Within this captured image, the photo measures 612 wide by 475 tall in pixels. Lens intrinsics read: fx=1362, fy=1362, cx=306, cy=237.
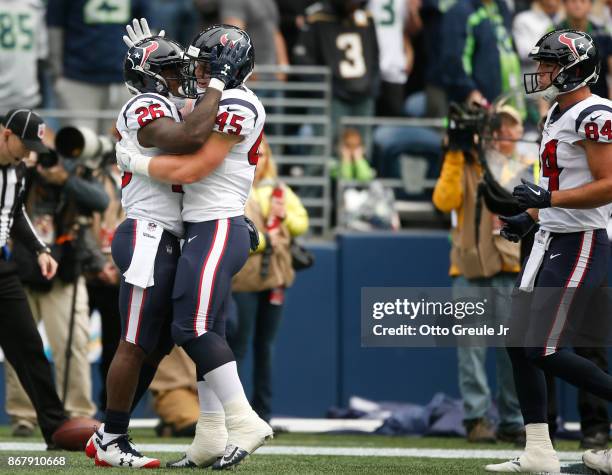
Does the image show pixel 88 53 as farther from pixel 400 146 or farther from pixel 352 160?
pixel 400 146

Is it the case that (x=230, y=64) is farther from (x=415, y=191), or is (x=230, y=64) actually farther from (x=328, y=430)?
(x=415, y=191)

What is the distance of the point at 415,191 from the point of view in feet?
35.2

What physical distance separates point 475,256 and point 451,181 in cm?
47

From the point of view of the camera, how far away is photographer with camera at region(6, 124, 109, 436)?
838 centimetres

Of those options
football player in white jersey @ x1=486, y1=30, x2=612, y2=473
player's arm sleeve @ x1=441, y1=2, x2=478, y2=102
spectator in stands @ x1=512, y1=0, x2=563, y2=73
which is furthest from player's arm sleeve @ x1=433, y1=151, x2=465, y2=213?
spectator in stands @ x1=512, y1=0, x2=563, y2=73

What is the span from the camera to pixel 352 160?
34.6ft

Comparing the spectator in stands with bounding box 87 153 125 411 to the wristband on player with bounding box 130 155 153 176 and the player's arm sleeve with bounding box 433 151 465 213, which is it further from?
the wristband on player with bounding box 130 155 153 176

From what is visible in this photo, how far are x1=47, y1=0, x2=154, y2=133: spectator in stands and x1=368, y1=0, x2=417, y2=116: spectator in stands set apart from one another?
2.09 m

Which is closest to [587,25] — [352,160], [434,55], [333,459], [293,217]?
[434,55]

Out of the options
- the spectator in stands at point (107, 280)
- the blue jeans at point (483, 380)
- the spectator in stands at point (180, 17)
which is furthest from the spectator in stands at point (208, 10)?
the blue jeans at point (483, 380)

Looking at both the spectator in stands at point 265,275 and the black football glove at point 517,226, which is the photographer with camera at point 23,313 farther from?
the black football glove at point 517,226

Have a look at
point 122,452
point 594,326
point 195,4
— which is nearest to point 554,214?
point 594,326

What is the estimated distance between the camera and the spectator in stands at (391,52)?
11391 mm

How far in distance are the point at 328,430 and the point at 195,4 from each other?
3.95m
